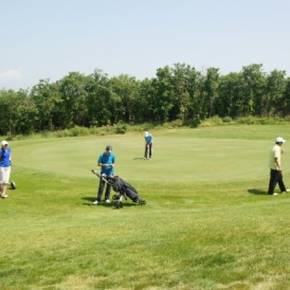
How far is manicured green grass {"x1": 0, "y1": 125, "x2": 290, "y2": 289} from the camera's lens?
7191mm

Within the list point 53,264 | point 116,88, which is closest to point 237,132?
point 116,88

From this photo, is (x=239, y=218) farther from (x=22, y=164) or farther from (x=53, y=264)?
(x=22, y=164)

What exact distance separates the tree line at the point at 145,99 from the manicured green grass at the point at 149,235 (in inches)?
2522

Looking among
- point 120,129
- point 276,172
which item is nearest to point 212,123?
→ point 120,129

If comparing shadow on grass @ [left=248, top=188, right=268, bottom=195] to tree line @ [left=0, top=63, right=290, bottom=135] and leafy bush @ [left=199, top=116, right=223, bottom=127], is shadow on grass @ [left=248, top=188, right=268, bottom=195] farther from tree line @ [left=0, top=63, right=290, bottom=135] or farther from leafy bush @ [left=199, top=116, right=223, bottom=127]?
tree line @ [left=0, top=63, right=290, bottom=135]

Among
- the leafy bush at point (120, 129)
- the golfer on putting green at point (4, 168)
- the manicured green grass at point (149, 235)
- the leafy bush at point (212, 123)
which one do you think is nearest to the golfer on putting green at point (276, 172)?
the manicured green grass at point (149, 235)

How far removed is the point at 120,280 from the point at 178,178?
14969mm

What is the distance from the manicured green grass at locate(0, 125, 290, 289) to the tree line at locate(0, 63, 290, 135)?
64.1 meters

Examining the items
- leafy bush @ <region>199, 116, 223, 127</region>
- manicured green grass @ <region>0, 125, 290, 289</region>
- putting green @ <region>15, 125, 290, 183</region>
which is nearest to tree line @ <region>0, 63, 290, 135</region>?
leafy bush @ <region>199, 116, 223, 127</region>

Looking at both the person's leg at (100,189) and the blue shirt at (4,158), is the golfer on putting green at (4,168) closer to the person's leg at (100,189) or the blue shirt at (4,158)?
the blue shirt at (4,158)

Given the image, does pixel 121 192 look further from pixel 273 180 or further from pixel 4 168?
pixel 273 180

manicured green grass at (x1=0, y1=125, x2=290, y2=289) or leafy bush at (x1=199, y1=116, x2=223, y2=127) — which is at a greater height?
leafy bush at (x1=199, y1=116, x2=223, y2=127)

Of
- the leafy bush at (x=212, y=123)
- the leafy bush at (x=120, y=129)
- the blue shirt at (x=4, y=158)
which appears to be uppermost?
A: the leafy bush at (x=212, y=123)

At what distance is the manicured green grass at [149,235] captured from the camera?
7.19 metres
